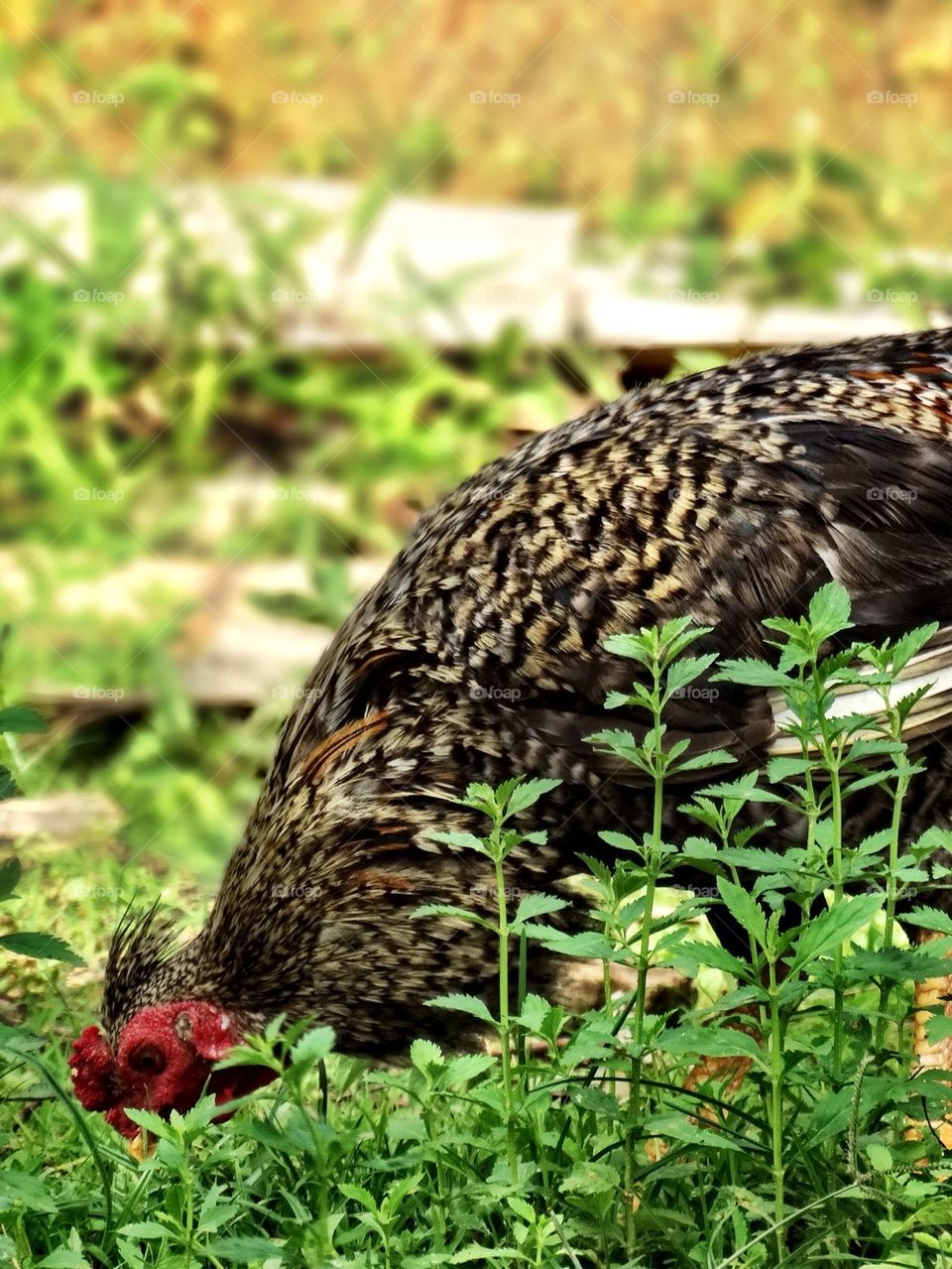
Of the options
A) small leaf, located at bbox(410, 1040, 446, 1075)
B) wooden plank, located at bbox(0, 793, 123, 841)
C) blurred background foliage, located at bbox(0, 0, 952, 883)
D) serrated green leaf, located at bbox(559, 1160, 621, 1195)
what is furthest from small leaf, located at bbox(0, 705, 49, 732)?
blurred background foliage, located at bbox(0, 0, 952, 883)

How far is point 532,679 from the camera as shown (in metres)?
3.32

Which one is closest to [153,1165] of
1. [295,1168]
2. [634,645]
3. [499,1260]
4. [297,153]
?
[295,1168]

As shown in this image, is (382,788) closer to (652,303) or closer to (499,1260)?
(499,1260)

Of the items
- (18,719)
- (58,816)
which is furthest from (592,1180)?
(58,816)

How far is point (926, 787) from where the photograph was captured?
3.39 meters

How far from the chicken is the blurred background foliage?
2.15 meters

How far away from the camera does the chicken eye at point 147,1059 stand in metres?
3.28

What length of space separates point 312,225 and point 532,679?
348 centimetres

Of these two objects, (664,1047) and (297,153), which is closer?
(664,1047)

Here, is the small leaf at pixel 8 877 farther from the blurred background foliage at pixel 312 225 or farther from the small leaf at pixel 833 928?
the blurred background foliage at pixel 312 225

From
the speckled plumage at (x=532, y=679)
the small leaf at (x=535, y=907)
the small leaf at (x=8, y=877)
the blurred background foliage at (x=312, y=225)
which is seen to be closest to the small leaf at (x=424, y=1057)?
the small leaf at (x=535, y=907)

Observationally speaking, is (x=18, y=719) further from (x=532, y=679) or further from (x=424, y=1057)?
(x=532, y=679)

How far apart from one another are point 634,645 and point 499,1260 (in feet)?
2.88

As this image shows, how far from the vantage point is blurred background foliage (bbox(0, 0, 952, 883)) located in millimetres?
5844
